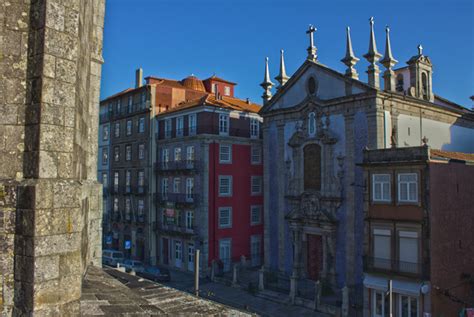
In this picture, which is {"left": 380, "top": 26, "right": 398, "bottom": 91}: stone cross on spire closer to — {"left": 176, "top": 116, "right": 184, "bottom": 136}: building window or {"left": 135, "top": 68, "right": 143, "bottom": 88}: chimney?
{"left": 176, "top": 116, "right": 184, "bottom": 136}: building window

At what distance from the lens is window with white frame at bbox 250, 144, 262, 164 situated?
123ft

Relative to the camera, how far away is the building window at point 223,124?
3588 cm

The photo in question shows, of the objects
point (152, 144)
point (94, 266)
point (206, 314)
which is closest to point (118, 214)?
point (152, 144)

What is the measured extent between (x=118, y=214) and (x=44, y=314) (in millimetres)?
41413

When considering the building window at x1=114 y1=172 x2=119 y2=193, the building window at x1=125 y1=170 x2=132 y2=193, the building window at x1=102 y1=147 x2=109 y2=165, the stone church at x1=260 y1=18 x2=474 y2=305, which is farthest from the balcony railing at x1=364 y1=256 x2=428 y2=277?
the building window at x1=102 y1=147 x2=109 y2=165

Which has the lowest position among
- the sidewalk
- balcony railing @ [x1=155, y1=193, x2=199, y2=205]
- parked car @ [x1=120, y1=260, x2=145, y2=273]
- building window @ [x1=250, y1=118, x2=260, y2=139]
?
the sidewalk

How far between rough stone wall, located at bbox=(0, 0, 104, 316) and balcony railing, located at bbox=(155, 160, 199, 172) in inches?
1208

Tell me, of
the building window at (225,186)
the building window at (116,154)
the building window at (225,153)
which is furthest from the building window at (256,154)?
the building window at (116,154)

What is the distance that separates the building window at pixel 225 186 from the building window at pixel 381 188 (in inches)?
583

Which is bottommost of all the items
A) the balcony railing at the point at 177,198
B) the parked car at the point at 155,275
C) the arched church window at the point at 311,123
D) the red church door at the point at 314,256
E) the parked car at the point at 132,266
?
the parked car at the point at 155,275

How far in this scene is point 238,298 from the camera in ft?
89.3

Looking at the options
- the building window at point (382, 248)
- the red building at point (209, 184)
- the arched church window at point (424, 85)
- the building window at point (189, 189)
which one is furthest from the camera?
the building window at point (189, 189)

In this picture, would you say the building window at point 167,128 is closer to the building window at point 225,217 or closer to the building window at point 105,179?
the building window at point 225,217

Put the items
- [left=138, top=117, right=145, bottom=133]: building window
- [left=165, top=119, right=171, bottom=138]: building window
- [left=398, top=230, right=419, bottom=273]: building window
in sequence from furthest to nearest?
[left=138, top=117, right=145, bottom=133]: building window, [left=165, top=119, right=171, bottom=138]: building window, [left=398, top=230, right=419, bottom=273]: building window
